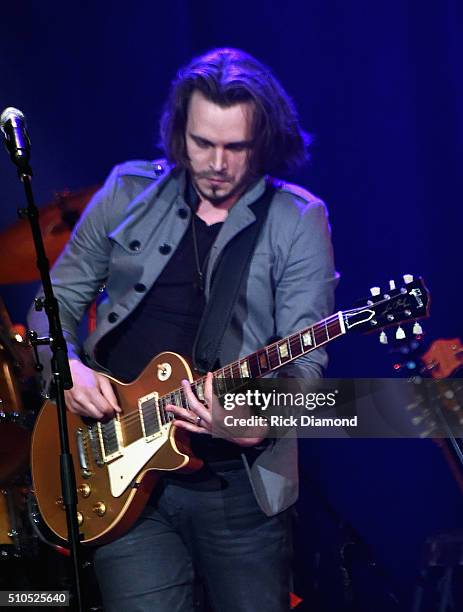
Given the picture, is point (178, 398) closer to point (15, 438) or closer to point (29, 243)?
point (15, 438)

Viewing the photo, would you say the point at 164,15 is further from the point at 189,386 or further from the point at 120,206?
the point at 189,386

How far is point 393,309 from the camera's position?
8.86ft

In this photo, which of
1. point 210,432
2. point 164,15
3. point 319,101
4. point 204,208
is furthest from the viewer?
point 164,15

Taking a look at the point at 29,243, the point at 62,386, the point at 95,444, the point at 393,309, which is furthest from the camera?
the point at 29,243

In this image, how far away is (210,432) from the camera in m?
2.77

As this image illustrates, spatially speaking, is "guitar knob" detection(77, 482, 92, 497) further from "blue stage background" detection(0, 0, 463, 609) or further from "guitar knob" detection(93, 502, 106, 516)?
"blue stage background" detection(0, 0, 463, 609)

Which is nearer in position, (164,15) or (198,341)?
(198,341)

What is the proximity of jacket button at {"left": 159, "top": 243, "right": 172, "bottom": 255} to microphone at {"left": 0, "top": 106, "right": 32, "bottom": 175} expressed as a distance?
0.62 m

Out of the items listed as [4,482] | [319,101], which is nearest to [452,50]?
[319,101]

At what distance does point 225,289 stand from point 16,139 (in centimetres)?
82

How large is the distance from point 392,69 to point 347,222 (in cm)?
66

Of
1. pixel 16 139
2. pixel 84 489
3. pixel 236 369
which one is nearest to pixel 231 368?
pixel 236 369

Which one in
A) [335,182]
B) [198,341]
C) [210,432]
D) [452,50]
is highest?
[452,50]

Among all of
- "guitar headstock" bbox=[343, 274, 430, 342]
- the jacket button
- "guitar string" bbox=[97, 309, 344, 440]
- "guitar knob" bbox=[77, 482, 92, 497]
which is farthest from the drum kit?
"guitar headstock" bbox=[343, 274, 430, 342]
